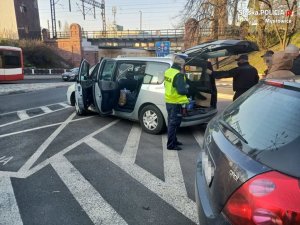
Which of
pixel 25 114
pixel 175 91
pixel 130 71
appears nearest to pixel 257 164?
pixel 175 91

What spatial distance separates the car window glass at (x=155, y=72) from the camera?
668 centimetres

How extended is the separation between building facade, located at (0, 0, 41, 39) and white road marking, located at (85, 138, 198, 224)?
48385 mm

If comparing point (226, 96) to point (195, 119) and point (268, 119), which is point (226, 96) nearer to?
point (195, 119)

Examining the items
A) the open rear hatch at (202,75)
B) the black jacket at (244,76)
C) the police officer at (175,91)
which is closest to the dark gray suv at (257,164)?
the police officer at (175,91)

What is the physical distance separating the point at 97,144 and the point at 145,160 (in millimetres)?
1380

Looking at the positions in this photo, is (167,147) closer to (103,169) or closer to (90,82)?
(103,169)

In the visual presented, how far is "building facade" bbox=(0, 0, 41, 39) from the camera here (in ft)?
161

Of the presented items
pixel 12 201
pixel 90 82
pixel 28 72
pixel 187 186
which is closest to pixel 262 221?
pixel 187 186

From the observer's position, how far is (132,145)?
608 cm

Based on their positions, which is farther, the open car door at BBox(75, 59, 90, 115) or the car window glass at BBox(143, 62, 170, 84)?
the open car door at BBox(75, 59, 90, 115)

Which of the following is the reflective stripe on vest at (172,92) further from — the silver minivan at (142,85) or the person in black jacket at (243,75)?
the person in black jacket at (243,75)

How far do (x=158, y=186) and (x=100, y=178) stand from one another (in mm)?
874

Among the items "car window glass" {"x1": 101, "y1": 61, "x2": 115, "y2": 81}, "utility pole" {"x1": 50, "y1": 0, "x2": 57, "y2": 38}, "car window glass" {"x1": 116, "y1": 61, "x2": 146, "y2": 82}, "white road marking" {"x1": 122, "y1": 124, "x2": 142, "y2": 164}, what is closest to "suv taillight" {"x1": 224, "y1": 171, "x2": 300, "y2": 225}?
"white road marking" {"x1": 122, "y1": 124, "x2": 142, "y2": 164}

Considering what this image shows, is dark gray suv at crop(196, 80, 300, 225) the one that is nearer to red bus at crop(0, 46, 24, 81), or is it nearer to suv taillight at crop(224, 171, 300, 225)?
suv taillight at crop(224, 171, 300, 225)
